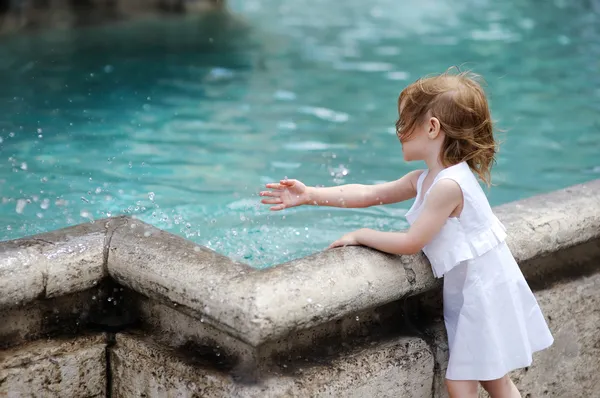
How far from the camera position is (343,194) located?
322cm

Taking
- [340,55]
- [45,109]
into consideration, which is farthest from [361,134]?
[340,55]

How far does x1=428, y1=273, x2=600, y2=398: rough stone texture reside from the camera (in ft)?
10.9

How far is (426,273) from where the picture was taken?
291cm

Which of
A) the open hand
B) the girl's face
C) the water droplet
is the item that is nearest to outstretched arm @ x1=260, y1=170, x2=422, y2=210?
the open hand

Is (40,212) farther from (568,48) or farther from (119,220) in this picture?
(568,48)

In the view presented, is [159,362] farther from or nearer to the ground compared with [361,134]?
farther from the ground

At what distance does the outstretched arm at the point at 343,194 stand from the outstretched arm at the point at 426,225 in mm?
297

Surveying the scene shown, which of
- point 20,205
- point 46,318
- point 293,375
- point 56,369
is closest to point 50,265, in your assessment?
point 46,318

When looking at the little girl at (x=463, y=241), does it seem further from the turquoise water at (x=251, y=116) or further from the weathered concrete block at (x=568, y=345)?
the turquoise water at (x=251, y=116)

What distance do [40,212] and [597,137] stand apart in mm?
3756

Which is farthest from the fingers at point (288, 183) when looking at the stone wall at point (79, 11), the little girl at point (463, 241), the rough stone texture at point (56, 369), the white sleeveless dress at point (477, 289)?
the stone wall at point (79, 11)

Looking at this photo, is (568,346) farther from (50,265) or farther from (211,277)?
(50,265)

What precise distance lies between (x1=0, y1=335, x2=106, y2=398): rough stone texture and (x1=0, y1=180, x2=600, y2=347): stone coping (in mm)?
164

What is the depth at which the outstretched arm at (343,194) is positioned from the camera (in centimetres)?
314
